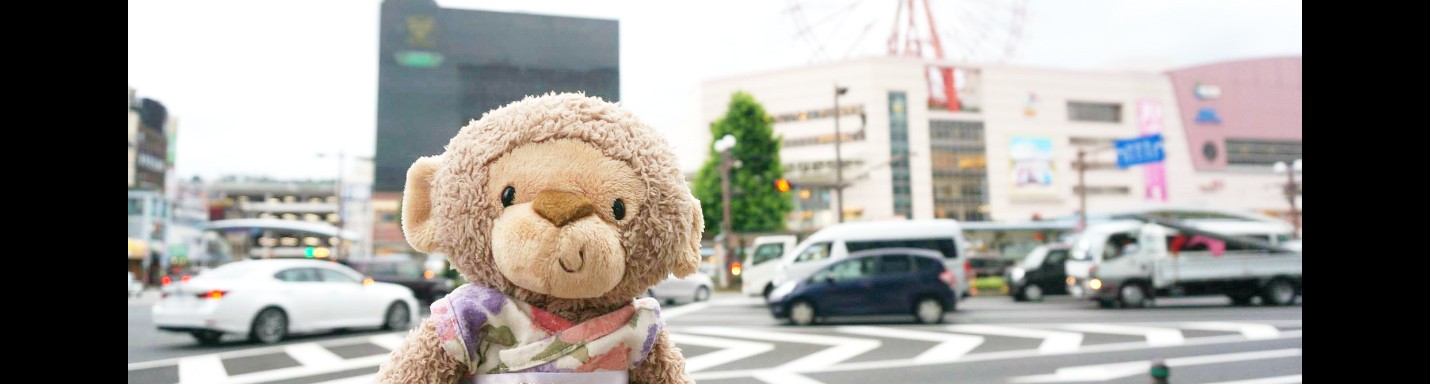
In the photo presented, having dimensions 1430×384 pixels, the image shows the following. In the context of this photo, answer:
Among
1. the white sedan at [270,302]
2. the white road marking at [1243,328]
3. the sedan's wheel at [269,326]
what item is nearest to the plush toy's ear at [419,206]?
the white sedan at [270,302]

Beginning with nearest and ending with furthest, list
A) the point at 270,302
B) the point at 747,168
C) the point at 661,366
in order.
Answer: the point at 661,366 < the point at 270,302 < the point at 747,168

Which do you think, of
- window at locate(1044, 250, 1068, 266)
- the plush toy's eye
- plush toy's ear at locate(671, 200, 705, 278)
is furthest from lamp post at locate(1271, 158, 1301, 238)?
window at locate(1044, 250, 1068, 266)

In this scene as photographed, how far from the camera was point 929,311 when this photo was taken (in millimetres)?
10648

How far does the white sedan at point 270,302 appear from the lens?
25.0 feet

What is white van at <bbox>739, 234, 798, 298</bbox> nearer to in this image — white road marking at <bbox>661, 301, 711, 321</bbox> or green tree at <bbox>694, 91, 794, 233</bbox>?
white road marking at <bbox>661, 301, 711, 321</bbox>

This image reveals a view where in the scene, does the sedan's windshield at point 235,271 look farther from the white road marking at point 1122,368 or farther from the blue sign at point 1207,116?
the blue sign at point 1207,116

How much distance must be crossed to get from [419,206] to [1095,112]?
53.6 metres

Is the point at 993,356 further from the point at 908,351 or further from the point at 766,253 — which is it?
the point at 766,253

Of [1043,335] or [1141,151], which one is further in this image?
[1141,151]

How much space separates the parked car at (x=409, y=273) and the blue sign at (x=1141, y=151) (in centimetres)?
1667

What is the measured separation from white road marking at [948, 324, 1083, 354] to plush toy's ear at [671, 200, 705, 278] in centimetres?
687

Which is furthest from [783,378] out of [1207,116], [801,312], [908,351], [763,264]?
[1207,116]

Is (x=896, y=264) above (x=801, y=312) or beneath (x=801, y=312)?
above
